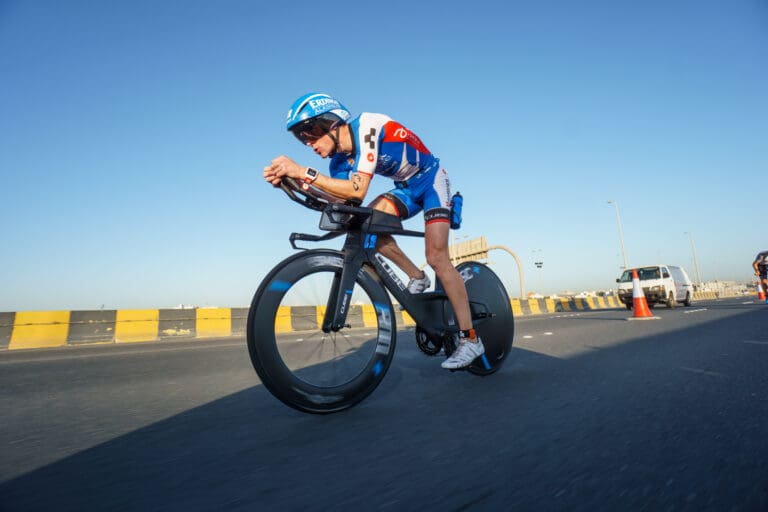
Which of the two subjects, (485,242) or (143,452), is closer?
(143,452)

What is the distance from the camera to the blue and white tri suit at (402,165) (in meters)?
2.69

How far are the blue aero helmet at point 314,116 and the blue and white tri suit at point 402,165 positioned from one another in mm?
137

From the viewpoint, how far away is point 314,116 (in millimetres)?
2553

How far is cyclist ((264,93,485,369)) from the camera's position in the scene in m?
2.51

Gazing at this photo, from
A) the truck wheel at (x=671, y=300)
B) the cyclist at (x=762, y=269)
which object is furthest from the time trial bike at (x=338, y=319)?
the truck wheel at (x=671, y=300)

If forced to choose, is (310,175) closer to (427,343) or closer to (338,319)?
(338,319)

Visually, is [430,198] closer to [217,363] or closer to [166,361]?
[217,363]

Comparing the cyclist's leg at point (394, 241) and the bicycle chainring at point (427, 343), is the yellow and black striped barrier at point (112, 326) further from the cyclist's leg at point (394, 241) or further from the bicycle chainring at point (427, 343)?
the bicycle chainring at point (427, 343)

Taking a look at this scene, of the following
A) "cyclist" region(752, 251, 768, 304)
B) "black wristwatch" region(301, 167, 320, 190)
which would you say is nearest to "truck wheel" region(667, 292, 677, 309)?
"cyclist" region(752, 251, 768, 304)

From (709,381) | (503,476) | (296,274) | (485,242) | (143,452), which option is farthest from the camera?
(485,242)

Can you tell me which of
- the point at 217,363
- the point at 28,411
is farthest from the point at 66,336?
the point at 28,411

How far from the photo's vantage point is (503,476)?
119cm

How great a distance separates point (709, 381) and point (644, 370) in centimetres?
49

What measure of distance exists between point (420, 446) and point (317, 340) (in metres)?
0.92
